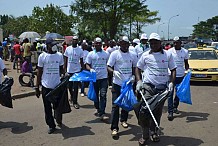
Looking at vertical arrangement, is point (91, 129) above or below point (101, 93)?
below

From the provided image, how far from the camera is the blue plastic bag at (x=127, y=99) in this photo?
5.31 m

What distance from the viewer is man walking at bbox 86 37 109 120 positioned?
263 inches

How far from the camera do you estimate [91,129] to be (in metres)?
6.13

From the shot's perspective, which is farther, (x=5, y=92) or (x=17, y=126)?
(x=17, y=126)

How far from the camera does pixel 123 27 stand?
44875 millimetres

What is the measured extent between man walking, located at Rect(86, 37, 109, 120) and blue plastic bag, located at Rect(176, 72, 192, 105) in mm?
1739

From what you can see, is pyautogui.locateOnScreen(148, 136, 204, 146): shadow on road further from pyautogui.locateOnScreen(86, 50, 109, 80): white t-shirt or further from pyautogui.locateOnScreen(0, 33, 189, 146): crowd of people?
pyautogui.locateOnScreen(86, 50, 109, 80): white t-shirt

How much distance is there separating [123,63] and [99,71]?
1.23 m

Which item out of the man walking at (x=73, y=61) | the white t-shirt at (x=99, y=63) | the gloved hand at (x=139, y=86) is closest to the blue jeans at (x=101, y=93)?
the white t-shirt at (x=99, y=63)

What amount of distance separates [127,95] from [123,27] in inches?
1584

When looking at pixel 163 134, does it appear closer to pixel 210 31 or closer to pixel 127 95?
pixel 127 95

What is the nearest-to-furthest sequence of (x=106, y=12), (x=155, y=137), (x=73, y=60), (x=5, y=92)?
(x=155, y=137) < (x=5, y=92) < (x=73, y=60) < (x=106, y=12)

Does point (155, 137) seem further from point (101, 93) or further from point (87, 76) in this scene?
point (87, 76)

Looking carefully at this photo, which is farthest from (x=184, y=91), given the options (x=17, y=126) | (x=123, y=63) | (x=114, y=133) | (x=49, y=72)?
(x=17, y=126)
